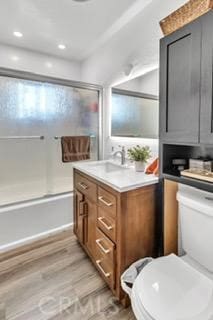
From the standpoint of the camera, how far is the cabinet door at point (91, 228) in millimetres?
1697

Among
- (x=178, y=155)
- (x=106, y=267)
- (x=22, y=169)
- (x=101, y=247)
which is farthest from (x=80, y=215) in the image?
(x=22, y=169)

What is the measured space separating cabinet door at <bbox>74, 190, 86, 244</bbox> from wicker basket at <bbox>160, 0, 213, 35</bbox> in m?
1.50

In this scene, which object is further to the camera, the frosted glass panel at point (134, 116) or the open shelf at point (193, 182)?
the frosted glass panel at point (134, 116)

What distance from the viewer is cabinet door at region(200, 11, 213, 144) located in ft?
3.46

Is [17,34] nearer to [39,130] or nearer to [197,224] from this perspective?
[39,130]

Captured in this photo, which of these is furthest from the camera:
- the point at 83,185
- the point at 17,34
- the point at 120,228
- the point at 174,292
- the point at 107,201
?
the point at 17,34

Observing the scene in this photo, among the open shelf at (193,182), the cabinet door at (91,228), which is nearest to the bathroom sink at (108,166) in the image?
the cabinet door at (91,228)

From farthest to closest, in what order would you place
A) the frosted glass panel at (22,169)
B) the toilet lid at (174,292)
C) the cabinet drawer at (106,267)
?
the frosted glass panel at (22,169) < the cabinet drawer at (106,267) < the toilet lid at (174,292)

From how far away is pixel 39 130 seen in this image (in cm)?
273

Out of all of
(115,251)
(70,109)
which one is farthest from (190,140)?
(70,109)

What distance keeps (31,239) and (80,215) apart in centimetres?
74

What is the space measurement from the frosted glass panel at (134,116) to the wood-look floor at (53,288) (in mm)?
1382

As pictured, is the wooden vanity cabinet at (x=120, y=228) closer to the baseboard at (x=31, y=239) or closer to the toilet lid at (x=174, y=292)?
the toilet lid at (x=174, y=292)

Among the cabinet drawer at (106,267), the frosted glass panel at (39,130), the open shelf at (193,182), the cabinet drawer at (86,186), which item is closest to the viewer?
the open shelf at (193,182)
